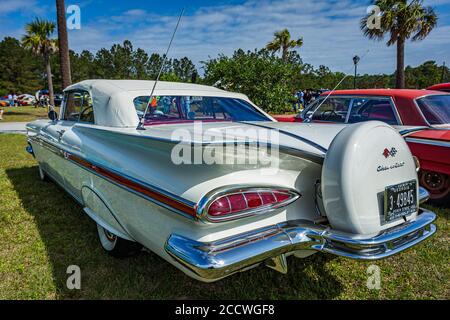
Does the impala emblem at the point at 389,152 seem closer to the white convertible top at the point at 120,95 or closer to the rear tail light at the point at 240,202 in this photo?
the rear tail light at the point at 240,202

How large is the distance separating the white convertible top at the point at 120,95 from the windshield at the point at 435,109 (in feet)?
9.00

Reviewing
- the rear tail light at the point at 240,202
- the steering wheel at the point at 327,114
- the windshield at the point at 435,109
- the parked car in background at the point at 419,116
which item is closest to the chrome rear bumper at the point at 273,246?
the rear tail light at the point at 240,202

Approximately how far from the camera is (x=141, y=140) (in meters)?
2.01

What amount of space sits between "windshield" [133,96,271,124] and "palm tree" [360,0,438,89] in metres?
14.2

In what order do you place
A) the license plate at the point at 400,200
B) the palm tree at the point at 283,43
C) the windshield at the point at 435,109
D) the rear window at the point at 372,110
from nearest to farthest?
the license plate at the point at 400,200 < the windshield at the point at 435,109 < the rear window at the point at 372,110 < the palm tree at the point at 283,43

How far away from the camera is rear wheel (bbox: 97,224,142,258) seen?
102 inches

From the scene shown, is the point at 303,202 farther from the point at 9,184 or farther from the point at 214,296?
the point at 9,184

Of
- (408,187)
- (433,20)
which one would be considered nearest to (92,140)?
(408,187)

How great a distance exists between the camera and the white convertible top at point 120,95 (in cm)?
268

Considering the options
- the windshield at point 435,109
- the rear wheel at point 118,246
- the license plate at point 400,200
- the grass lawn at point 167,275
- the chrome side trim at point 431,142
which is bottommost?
the grass lawn at point 167,275

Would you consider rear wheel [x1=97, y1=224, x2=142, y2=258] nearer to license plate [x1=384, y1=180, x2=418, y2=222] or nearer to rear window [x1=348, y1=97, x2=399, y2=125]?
license plate [x1=384, y1=180, x2=418, y2=222]

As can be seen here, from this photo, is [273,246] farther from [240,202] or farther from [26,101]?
[26,101]

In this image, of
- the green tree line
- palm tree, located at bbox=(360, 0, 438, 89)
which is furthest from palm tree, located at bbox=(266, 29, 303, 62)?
palm tree, located at bbox=(360, 0, 438, 89)

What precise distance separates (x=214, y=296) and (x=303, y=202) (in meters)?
0.96
